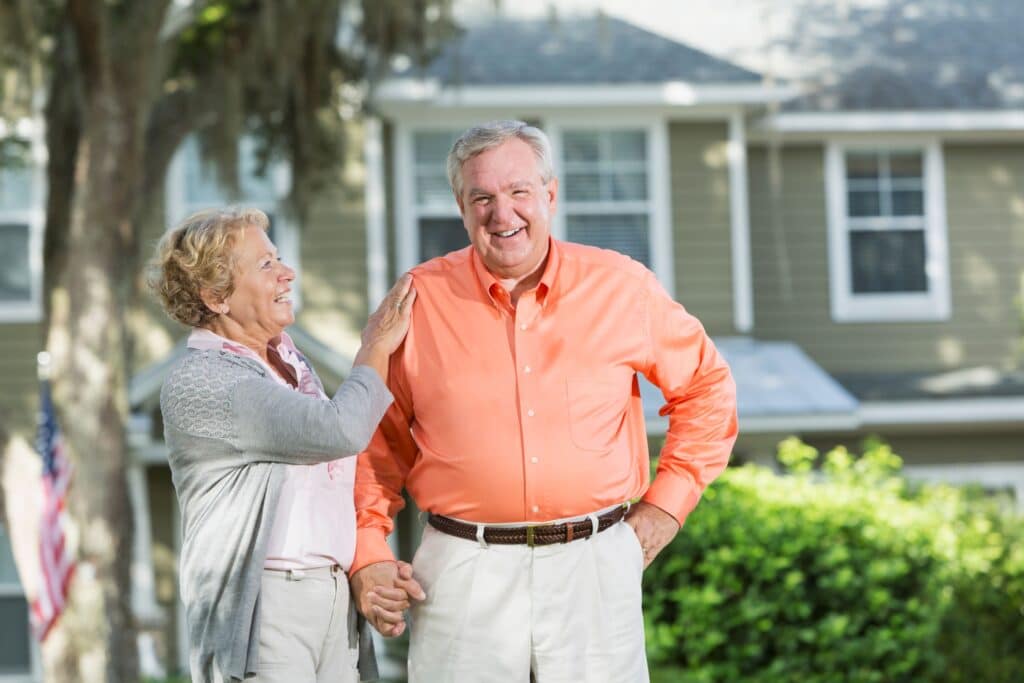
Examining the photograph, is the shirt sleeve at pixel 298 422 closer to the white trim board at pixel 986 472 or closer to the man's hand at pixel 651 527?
the man's hand at pixel 651 527

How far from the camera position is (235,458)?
3.57 m

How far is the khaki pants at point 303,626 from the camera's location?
3.58 meters

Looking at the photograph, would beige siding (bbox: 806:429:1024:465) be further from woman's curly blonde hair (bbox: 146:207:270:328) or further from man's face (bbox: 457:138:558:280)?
woman's curly blonde hair (bbox: 146:207:270:328)

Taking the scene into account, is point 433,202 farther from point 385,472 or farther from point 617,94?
point 385,472

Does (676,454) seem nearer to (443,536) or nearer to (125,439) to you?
(443,536)

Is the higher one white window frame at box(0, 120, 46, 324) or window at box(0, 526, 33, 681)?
white window frame at box(0, 120, 46, 324)

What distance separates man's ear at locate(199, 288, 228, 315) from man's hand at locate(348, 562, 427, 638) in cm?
73

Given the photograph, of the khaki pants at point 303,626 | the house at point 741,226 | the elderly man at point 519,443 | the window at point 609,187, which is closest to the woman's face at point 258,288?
the elderly man at point 519,443

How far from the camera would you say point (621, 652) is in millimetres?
3756

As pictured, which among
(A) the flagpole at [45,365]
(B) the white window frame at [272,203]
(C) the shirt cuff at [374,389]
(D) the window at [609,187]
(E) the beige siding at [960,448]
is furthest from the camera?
(E) the beige siding at [960,448]

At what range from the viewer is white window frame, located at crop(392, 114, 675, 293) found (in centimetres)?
1382

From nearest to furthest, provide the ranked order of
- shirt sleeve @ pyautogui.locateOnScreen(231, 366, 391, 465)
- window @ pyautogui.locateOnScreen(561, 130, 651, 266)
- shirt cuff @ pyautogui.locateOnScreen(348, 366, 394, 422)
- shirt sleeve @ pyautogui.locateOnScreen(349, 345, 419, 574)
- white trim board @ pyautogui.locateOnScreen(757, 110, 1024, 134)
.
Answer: shirt sleeve @ pyautogui.locateOnScreen(231, 366, 391, 465) < shirt cuff @ pyautogui.locateOnScreen(348, 366, 394, 422) < shirt sleeve @ pyautogui.locateOnScreen(349, 345, 419, 574) < window @ pyautogui.locateOnScreen(561, 130, 651, 266) < white trim board @ pyautogui.locateOnScreen(757, 110, 1024, 134)

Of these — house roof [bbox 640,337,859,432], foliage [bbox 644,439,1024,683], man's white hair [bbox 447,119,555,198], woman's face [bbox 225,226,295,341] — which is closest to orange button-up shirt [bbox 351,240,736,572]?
man's white hair [bbox 447,119,555,198]

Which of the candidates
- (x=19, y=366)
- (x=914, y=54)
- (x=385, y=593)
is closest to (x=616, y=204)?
(x=914, y=54)
